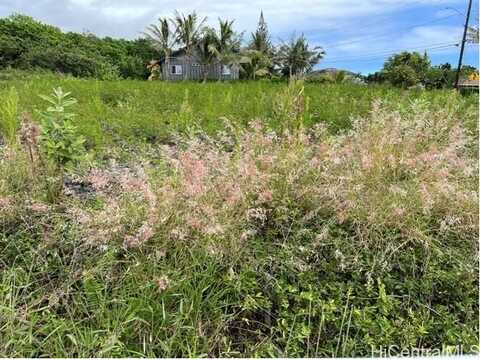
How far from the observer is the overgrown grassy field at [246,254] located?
1.54 m

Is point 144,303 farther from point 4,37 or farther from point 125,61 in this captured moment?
point 125,61

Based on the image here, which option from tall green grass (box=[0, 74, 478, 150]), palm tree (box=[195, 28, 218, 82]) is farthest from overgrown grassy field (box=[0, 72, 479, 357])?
palm tree (box=[195, 28, 218, 82])

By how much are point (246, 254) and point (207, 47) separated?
27.0 meters

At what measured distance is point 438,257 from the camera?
1831 millimetres

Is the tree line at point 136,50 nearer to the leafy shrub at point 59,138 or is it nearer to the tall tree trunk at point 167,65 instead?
the tall tree trunk at point 167,65

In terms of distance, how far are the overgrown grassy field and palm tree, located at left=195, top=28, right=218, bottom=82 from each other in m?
25.4

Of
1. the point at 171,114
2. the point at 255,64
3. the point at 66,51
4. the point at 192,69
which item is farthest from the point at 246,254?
the point at 192,69

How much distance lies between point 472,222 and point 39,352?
6.14ft

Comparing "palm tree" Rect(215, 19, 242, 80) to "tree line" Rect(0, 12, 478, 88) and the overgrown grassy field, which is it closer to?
"tree line" Rect(0, 12, 478, 88)

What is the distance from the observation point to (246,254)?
5.89 feet

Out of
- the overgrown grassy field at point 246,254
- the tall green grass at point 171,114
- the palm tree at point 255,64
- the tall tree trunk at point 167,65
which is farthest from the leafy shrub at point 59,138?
the tall tree trunk at point 167,65

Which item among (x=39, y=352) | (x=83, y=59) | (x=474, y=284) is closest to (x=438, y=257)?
(x=474, y=284)

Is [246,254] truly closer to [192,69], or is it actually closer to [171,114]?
[171,114]

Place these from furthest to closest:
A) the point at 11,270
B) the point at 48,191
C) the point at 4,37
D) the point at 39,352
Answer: the point at 4,37
the point at 48,191
the point at 11,270
the point at 39,352
